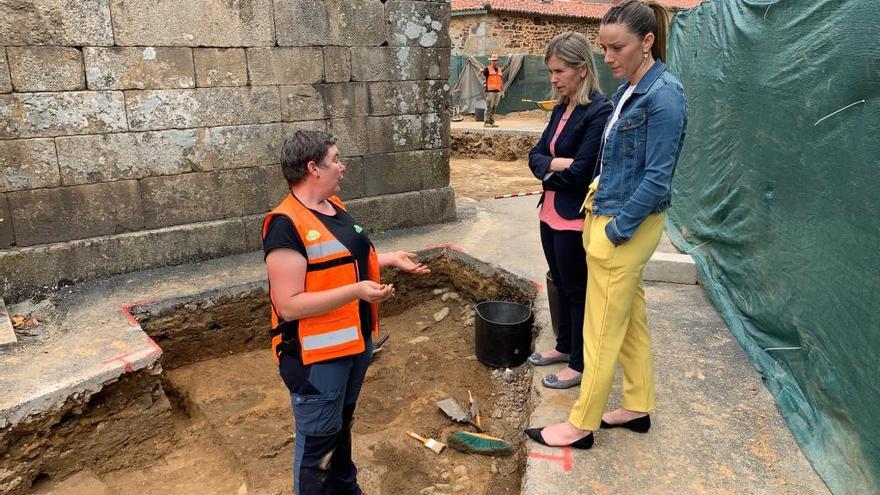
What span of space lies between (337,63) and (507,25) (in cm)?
1792

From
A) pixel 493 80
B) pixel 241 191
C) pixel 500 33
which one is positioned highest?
pixel 500 33

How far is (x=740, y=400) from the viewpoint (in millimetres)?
3137

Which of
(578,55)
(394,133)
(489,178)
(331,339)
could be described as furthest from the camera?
(489,178)

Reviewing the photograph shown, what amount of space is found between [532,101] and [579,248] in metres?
16.5

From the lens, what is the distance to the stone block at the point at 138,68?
463cm

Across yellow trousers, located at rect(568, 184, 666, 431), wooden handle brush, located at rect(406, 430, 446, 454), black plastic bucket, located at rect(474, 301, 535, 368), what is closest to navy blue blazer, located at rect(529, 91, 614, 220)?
yellow trousers, located at rect(568, 184, 666, 431)

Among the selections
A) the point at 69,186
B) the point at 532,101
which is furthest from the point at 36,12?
the point at 532,101

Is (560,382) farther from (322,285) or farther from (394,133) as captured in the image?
(394,133)

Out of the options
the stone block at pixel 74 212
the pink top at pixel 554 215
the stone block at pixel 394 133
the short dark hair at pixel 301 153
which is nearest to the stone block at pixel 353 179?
the stone block at pixel 394 133

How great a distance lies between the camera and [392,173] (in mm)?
6363

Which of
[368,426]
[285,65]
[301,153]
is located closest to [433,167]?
[285,65]

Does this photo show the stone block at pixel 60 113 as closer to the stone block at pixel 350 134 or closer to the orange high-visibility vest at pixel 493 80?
the stone block at pixel 350 134

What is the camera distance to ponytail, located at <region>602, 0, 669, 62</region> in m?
2.36

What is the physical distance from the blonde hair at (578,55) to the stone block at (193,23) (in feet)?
10.6
